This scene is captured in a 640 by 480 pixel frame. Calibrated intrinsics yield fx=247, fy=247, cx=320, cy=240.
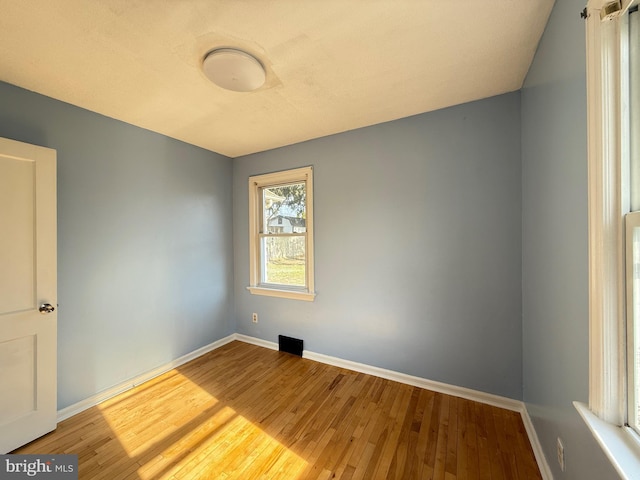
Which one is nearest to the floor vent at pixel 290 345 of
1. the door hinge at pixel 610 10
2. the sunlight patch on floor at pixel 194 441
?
the sunlight patch on floor at pixel 194 441

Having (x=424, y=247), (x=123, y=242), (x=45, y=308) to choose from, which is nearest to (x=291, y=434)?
(x=424, y=247)

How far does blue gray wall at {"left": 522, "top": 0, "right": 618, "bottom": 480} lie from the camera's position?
37.7 inches

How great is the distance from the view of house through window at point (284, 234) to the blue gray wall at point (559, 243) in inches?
80.2

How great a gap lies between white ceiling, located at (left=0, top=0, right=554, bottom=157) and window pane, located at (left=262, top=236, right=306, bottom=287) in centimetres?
144

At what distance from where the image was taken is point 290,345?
9.59ft

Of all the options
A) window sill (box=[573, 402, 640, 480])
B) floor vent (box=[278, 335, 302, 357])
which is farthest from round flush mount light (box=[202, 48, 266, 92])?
floor vent (box=[278, 335, 302, 357])

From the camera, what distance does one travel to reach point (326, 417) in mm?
1882

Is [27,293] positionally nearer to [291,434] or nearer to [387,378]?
[291,434]

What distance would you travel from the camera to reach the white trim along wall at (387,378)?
1596mm

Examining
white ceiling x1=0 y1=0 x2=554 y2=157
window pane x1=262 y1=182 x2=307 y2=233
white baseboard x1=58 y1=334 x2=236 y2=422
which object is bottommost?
white baseboard x1=58 y1=334 x2=236 y2=422

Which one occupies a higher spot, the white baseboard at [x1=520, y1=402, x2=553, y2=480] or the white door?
the white door

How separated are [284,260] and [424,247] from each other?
1662 millimetres

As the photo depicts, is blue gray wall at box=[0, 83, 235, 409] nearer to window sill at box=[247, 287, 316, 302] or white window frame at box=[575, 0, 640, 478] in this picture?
window sill at box=[247, 287, 316, 302]

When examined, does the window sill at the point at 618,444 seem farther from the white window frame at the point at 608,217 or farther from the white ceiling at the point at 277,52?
the white ceiling at the point at 277,52
